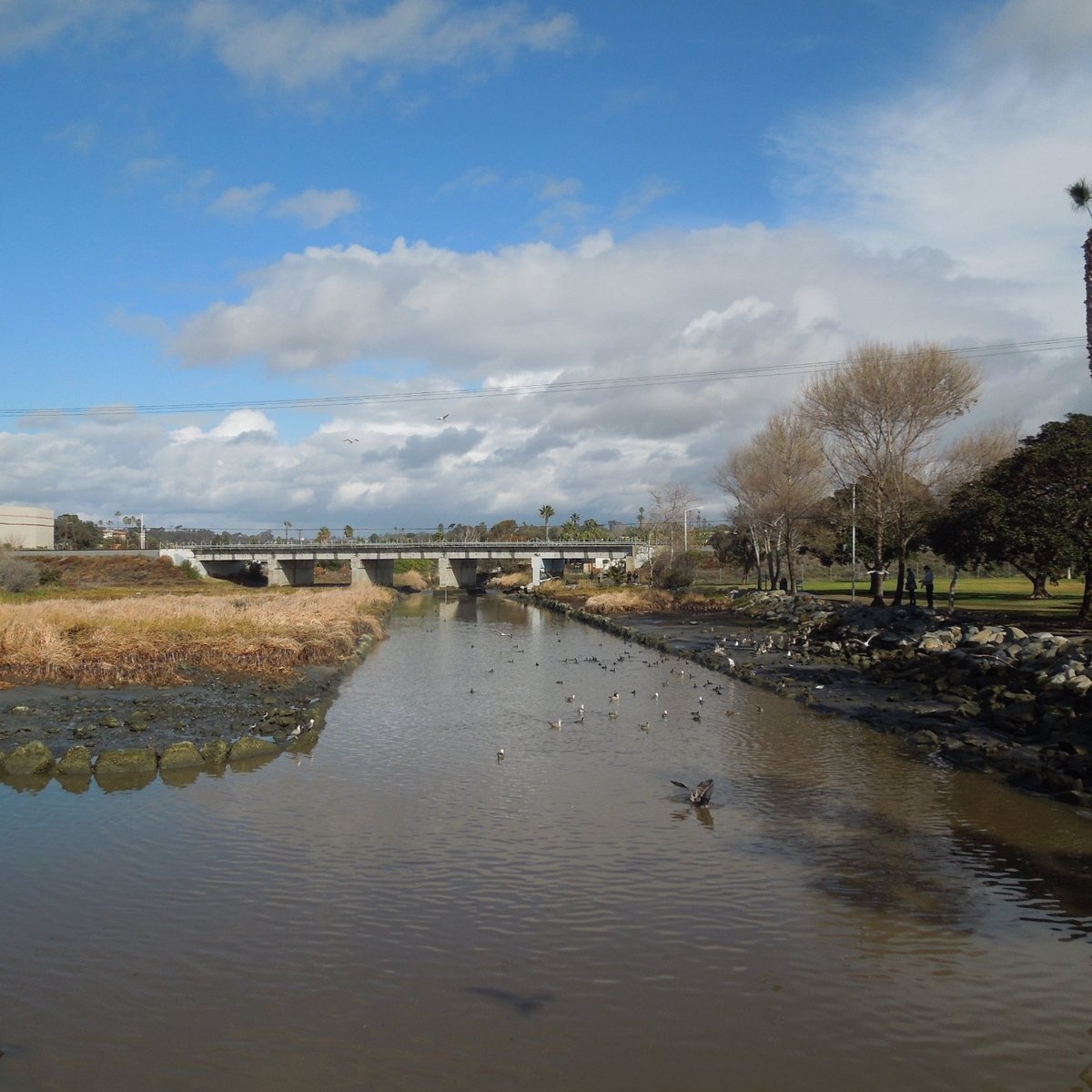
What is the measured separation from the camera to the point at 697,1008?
7949mm

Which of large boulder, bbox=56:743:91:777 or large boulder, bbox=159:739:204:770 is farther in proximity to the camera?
large boulder, bbox=159:739:204:770

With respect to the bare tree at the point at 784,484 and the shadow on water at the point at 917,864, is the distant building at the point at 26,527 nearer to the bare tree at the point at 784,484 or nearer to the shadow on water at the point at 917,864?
the bare tree at the point at 784,484

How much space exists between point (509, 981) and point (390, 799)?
630 centimetres

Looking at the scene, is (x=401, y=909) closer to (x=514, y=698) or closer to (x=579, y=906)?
(x=579, y=906)

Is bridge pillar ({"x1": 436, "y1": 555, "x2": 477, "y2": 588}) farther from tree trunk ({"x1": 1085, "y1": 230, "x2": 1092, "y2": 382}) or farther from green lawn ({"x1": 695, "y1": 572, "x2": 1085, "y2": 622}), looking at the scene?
tree trunk ({"x1": 1085, "y1": 230, "x2": 1092, "y2": 382})

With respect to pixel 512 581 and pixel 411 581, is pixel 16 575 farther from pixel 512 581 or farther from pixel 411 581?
pixel 512 581

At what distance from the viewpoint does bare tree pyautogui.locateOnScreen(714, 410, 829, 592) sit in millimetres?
51938

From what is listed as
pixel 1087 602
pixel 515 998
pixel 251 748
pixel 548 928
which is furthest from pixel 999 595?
pixel 515 998

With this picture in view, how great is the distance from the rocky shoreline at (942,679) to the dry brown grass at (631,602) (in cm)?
1507

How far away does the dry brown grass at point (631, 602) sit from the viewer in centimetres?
5594

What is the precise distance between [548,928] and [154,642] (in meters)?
19.9

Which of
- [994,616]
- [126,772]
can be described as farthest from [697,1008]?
[994,616]

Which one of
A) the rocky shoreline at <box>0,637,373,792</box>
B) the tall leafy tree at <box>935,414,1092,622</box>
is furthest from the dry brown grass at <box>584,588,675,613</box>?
the rocky shoreline at <box>0,637,373,792</box>

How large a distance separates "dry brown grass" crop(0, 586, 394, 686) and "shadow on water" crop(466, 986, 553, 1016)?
60.0 ft
